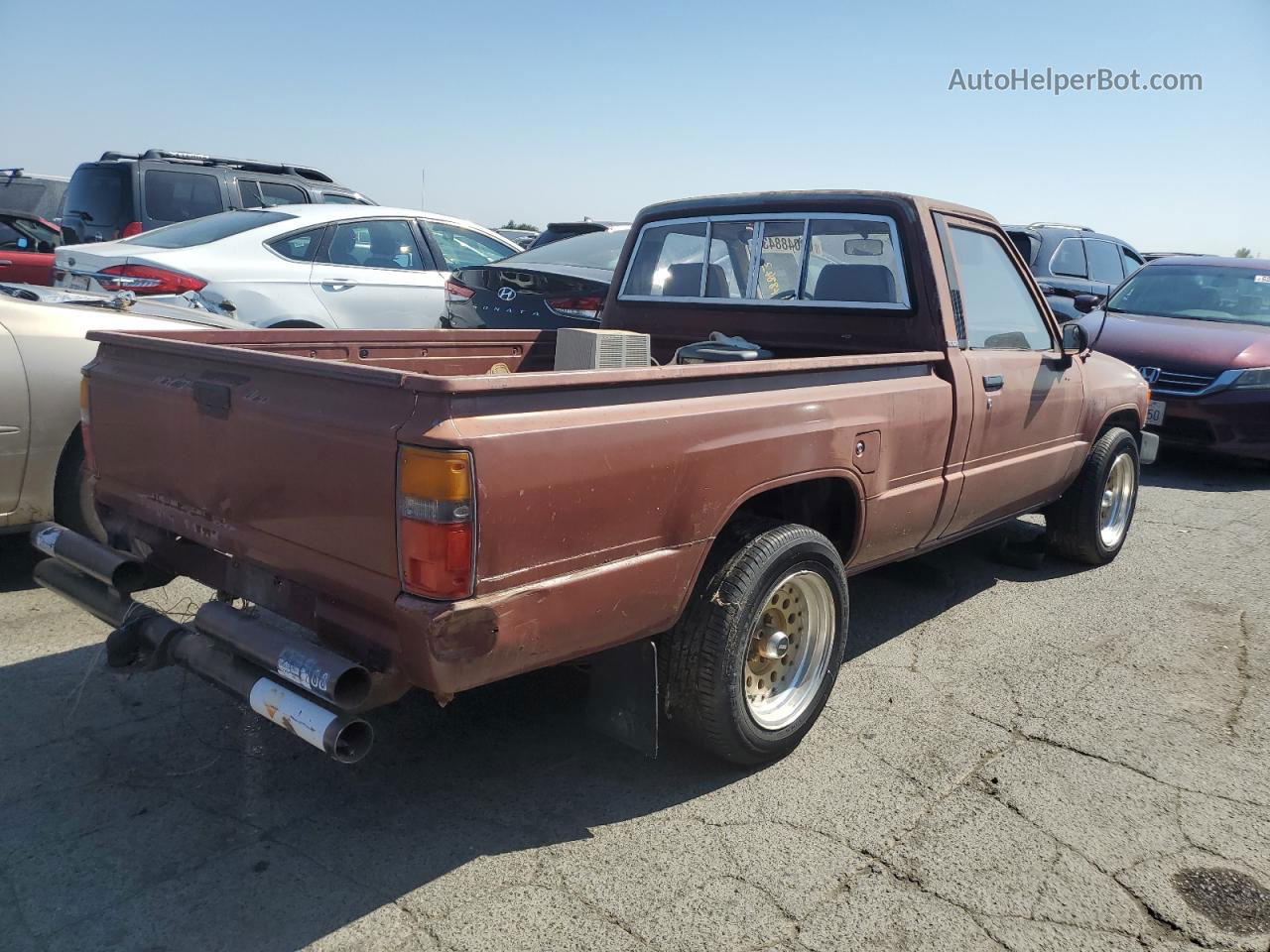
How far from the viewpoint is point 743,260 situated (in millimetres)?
4691

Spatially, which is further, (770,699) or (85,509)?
(85,509)

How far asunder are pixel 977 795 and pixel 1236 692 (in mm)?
1635

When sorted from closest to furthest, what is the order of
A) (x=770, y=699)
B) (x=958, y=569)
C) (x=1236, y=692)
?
(x=770, y=699) → (x=1236, y=692) → (x=958, y=569)

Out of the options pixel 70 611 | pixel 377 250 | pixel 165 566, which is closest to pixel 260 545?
pixel 165 566

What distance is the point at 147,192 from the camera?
32.7ft

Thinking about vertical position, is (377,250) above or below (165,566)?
above

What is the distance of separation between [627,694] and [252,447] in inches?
50.2

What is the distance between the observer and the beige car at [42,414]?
4262 millimetres

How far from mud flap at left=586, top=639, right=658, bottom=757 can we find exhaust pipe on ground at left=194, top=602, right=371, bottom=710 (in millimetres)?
800

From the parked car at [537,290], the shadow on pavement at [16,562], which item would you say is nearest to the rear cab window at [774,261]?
the parked car at [537,290]

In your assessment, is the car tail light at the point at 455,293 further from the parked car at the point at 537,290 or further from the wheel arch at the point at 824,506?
the wheel arch at the point at 824,506

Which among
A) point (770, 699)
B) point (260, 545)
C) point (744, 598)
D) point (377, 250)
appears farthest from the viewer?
point (377, 250)

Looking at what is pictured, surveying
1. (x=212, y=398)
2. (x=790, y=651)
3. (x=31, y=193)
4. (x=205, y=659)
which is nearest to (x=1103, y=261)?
(x=790, y=651)

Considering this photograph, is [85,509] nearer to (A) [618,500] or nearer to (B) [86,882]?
(B) [86,882]
